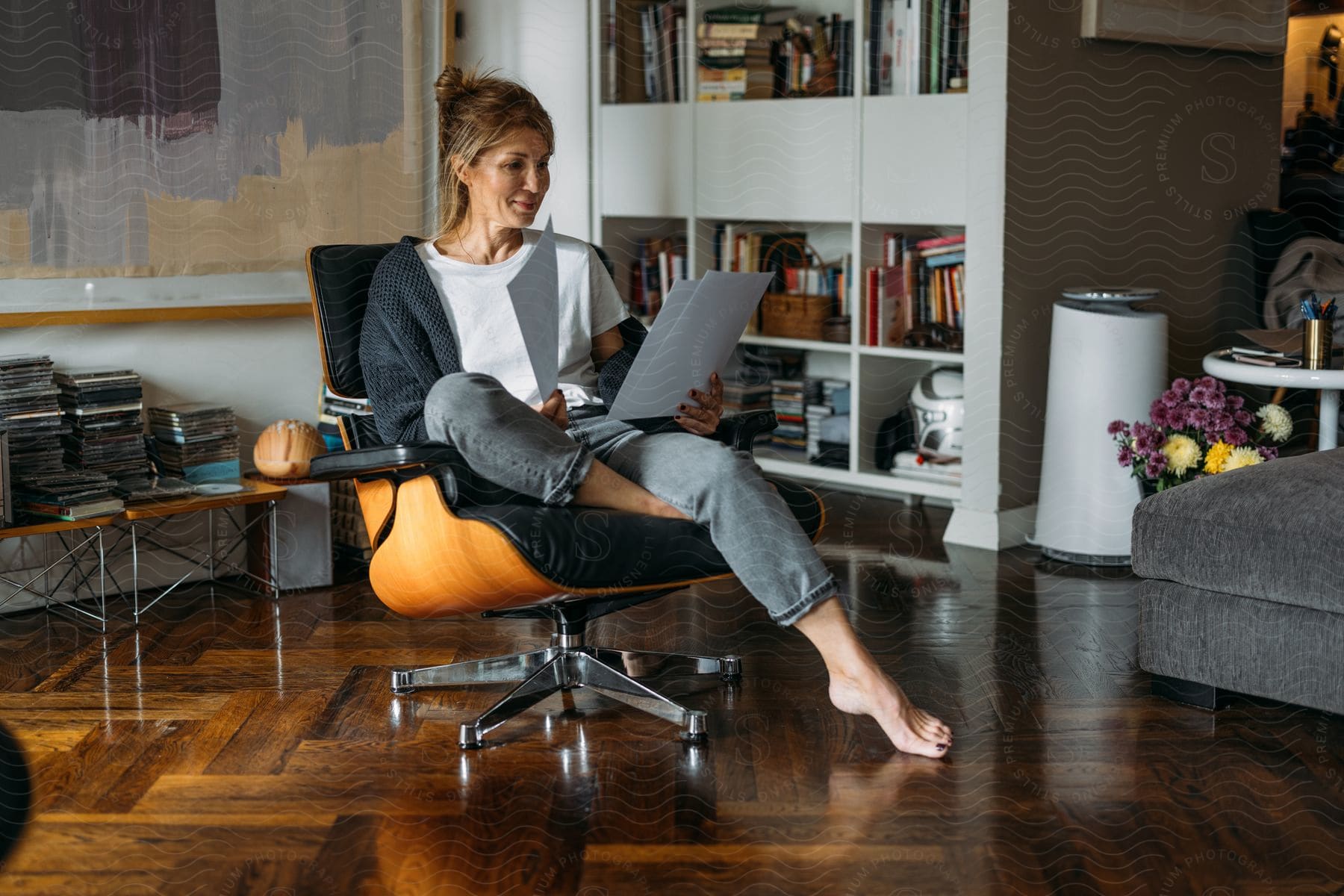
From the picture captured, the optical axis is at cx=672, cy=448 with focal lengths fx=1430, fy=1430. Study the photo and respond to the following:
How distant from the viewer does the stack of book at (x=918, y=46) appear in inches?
127

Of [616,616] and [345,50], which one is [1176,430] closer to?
[616,616]

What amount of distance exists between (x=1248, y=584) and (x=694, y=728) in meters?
0.79

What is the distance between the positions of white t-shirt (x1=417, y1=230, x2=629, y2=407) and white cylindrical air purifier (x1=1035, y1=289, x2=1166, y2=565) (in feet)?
3.85

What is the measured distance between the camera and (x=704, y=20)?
3.65 metres

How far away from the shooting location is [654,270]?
12.7 ft

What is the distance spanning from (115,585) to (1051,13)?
2220mm

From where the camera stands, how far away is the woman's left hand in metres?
2.11

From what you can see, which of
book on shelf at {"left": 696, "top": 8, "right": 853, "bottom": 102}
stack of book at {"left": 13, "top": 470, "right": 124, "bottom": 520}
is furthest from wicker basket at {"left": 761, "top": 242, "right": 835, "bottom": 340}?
stack of book at {"left": 13, "top": 470, "right": 124, "bottom": 520}

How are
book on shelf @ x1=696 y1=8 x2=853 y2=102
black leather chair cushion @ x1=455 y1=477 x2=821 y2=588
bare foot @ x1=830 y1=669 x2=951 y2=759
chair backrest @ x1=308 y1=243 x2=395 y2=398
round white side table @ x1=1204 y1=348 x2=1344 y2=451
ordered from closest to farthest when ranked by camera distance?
black leather chair cushion @ x1=455 y1=477 x2=821 y2=588 < bare foot @ x1=830 y1=669 x2=951 y2=759 < chair backrest @ x1=308 y1=243 x2=395 y2=398 < round white side table @ x1=1204 y1=348 x2=1344 y2=451 < book on shelf @ x1=696 y1=8 x2=853 y2=102

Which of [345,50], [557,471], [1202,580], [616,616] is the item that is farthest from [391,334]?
[1202,580]

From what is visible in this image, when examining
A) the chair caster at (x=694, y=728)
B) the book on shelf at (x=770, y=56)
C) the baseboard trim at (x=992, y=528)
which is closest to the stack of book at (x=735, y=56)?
the book on shelf at (x=770, y=56)

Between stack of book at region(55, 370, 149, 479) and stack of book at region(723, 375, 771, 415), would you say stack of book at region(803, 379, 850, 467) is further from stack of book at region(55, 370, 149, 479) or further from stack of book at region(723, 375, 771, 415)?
stack of book at region(55, 370, 149, 479)

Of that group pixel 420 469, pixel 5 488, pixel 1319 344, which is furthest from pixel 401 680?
pixel 1319 344

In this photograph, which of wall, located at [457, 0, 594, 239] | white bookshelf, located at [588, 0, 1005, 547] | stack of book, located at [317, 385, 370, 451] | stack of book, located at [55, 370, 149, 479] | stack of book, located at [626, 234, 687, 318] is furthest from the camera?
stack of book, located at [626, 234, 687, 318]
